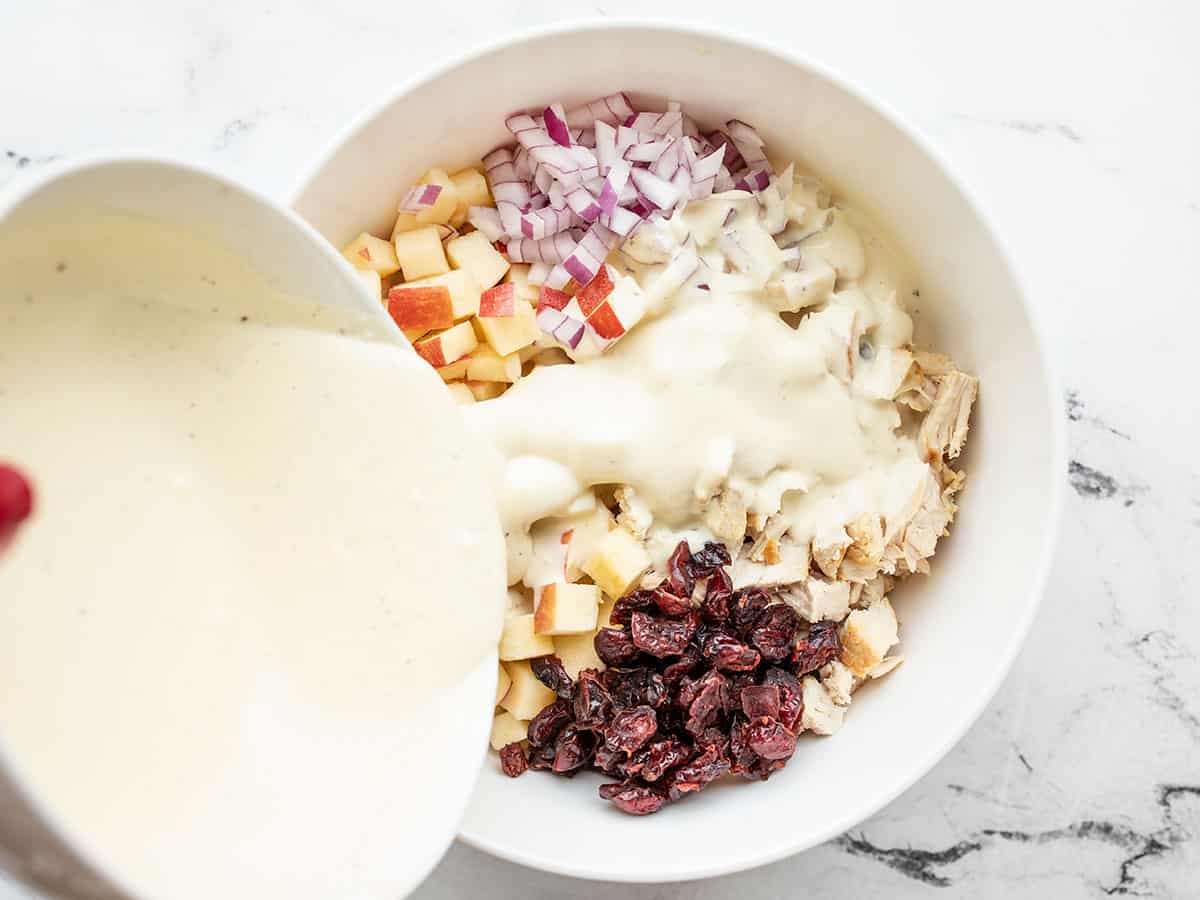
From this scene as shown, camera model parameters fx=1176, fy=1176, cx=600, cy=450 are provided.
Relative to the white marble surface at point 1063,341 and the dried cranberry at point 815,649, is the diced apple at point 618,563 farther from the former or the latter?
the white marble surface at point 1063,341

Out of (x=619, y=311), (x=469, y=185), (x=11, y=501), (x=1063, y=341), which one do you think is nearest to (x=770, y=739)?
(x=619, y=311)

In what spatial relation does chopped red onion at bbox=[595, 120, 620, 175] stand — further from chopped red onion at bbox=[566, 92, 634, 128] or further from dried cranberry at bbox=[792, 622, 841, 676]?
dried cranberry at bbox=[792, 622, 841, 676]

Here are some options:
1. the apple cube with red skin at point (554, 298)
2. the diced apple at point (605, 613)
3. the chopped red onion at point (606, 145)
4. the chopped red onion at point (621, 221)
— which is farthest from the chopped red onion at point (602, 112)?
the diced apple at point (605, 613)

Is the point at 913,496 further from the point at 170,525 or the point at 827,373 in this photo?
the point at 170,525

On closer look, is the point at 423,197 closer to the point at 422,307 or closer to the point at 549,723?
the point at 422,307

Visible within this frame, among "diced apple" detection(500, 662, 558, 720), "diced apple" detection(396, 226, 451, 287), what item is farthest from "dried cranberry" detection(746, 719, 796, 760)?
"diced apple" detection(396, 226, 451, 287)

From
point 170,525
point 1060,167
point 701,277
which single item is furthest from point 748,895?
point 1060,167
